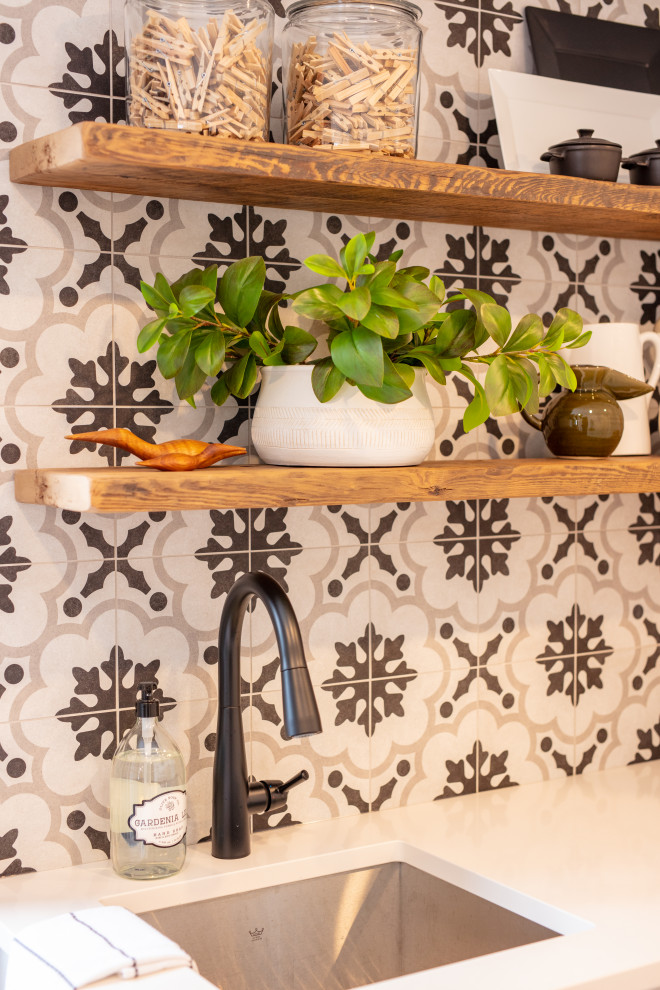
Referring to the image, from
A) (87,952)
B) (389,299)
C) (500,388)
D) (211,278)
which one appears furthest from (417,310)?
(87,952)

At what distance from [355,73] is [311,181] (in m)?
0.14

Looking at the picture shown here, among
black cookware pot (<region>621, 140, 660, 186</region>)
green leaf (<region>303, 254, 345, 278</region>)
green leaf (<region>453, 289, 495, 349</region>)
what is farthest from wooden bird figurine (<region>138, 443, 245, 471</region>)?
black cookware pot (<region>621, 140, 660, 186</region>)

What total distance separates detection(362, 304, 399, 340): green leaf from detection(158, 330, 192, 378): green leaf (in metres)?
0.23

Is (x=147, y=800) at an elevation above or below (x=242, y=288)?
below

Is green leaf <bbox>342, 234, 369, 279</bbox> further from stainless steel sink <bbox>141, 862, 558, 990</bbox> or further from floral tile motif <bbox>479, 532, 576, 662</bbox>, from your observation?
stainless steel sink <bbox>141, 862, 558, 990</bbox>

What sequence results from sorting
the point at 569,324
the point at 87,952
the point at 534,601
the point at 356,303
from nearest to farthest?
the point at 87,952 → the point at 356,303 → the point at 569,324 → the point at 534,601

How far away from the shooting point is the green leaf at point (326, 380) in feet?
4.02

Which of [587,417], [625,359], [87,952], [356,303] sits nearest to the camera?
[87,952]

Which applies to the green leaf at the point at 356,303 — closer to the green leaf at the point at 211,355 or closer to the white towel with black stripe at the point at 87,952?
the green leaf at the point at 211,355

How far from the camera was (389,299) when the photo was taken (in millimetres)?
1187

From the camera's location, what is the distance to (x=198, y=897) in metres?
1.29

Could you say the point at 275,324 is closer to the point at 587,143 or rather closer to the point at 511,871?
the point at 587,143

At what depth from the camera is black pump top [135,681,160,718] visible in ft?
4.19

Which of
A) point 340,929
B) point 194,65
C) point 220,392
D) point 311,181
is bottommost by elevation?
point 340,929
